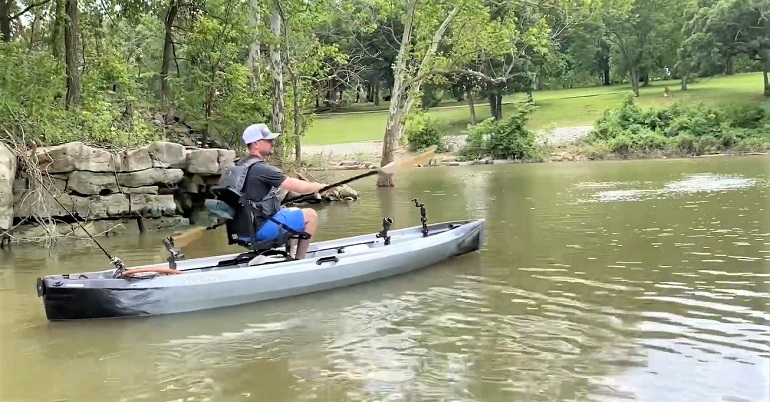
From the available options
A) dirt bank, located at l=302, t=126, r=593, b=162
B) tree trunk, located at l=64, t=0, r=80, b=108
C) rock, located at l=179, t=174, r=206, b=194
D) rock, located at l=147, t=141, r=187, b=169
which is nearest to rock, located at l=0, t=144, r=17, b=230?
rock, located at l=147, t=141, r=187, b=169

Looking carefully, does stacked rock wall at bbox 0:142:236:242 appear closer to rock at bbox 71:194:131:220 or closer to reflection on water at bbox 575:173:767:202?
rock at bbox 71:194:131:220

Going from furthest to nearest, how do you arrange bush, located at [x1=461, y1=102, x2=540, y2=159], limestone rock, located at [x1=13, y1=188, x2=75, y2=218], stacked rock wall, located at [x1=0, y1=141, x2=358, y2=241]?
bush, located at [x1=461, y1=102, x2=540, y2=159]
stacked rock wall, located at [x1=0, y1=141, x2=358, y2=241]
limestone rock, located at [x1=13, y1=188, x2=75, y2=218]

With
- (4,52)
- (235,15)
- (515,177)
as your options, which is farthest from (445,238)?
(515,177)

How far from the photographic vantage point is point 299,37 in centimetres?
1822

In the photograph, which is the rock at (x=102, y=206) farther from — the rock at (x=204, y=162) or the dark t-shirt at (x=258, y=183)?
the dark t-shirt at (x=258, y=183)

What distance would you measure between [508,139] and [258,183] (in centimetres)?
2547

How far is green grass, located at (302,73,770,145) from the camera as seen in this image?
1527 inches

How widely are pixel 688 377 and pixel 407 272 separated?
385 cm

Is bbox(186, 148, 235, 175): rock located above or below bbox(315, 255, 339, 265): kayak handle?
above

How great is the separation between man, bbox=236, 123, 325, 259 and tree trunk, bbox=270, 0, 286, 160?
31.0 ft

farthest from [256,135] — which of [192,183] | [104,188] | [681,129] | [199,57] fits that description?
[681,129]

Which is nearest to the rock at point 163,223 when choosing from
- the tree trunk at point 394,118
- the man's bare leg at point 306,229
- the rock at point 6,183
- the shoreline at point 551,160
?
the rock at point 6,183

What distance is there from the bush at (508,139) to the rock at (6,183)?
2321 cm

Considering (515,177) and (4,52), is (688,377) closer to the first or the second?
(4,52)
